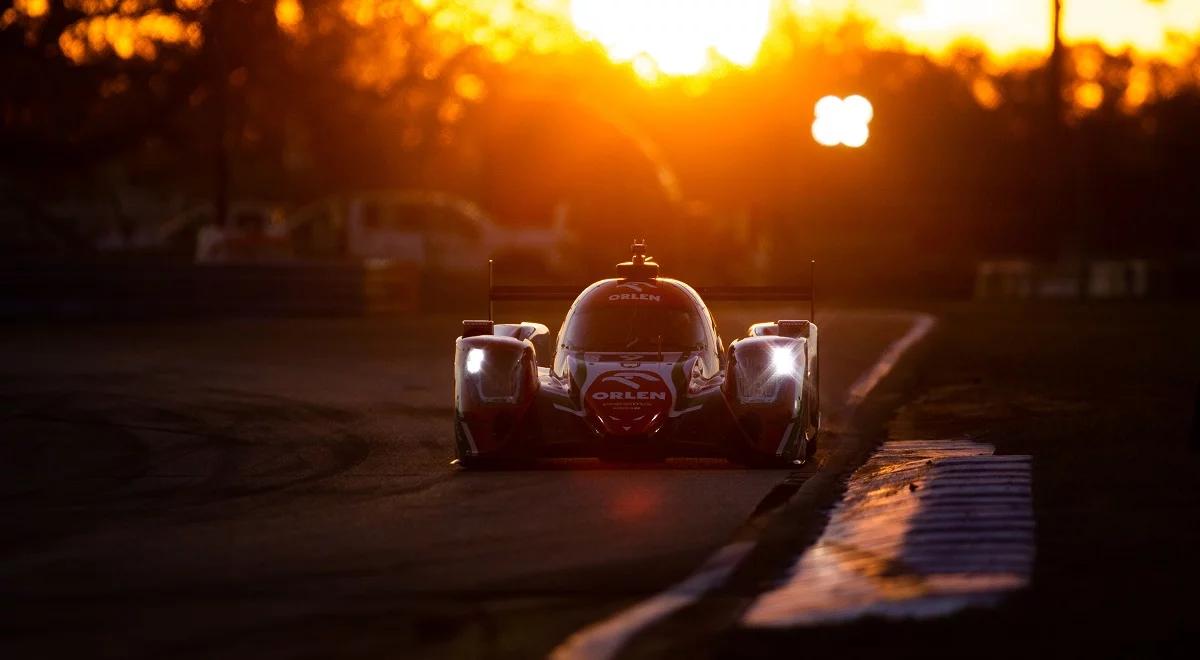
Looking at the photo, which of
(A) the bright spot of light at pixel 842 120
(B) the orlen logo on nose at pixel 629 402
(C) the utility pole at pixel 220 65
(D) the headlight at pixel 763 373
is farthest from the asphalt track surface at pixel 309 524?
(C) the utility pole at pixel 220 65

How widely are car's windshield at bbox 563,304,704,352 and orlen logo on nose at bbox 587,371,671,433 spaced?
0.66m

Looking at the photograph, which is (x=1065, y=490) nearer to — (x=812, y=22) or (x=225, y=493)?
(x=225, y=493)

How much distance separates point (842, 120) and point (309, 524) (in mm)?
15813

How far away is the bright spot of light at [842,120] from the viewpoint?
25438mm

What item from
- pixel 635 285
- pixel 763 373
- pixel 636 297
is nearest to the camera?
pixel 763 373

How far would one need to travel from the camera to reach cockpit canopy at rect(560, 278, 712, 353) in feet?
43.8

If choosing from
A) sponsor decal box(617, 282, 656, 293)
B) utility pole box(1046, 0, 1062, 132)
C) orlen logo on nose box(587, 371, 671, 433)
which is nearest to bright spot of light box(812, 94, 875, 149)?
sponsor decal box(617, 282, 656, 293)

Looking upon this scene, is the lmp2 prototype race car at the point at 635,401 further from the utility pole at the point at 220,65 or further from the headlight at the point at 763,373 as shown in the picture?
the utility pole at the point at 220,65

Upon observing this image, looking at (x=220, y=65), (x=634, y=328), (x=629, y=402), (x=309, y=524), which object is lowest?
(x=309, y=524)

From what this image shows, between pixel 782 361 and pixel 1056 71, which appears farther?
pixel 1056 71

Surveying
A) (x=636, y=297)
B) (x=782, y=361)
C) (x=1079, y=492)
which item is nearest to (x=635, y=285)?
(x=636, y=297)

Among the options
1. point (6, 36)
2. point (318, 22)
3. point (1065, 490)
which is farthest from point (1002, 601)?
point (318, 22)

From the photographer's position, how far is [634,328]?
13477mm

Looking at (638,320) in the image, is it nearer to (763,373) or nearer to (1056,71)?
(763,373)
